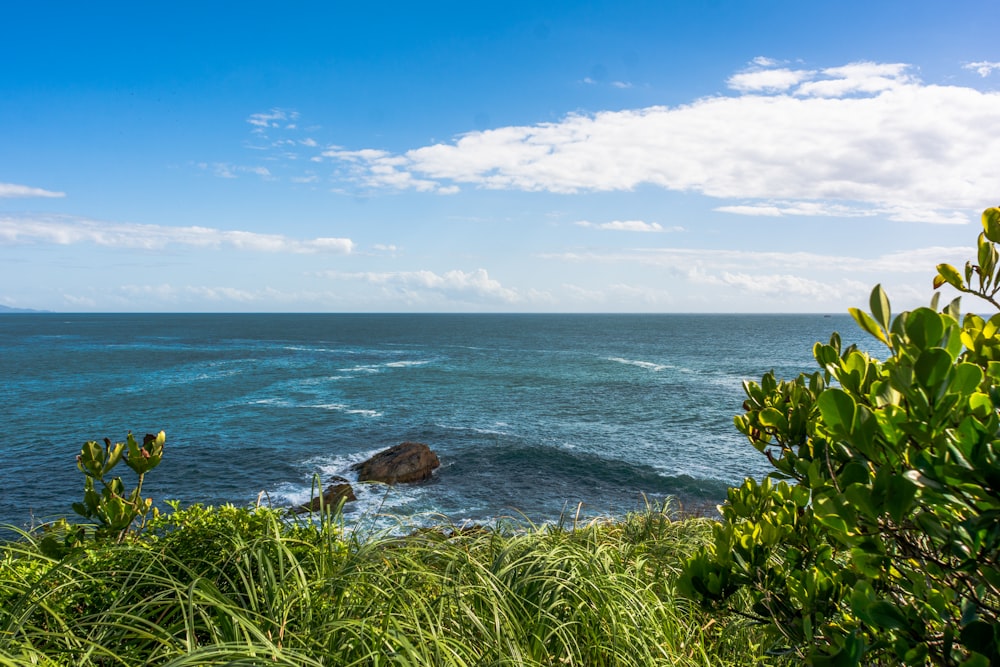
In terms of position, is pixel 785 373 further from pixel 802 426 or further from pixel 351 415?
pixel 802 426

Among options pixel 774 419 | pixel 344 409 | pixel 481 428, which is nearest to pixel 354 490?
pixel 481 428

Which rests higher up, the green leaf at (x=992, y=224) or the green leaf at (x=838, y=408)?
the green leaf at (x=992, y=224)

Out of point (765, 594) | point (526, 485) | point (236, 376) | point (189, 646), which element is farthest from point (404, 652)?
point (236, 376)

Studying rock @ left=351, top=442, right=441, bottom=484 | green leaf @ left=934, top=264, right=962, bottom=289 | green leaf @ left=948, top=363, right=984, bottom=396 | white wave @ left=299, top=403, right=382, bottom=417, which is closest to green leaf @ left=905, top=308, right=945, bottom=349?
green leaf @ left=948, top=363, right=984, bottom=396

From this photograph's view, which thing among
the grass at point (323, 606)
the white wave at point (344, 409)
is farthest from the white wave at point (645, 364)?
the grass at point (323, 606)

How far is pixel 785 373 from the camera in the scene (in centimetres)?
5228

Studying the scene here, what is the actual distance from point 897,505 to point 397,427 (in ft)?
101

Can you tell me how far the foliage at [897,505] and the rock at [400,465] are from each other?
20.9 m

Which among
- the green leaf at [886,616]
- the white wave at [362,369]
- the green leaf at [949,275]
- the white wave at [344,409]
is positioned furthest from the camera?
the white wave at [362,369]

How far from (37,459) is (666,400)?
116ft

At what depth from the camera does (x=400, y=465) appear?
2312 cm

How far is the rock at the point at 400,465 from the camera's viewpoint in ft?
74.1

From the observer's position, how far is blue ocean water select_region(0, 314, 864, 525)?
69.1ft

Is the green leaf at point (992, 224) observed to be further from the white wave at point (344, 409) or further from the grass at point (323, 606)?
the white wave at point (344, 409)
